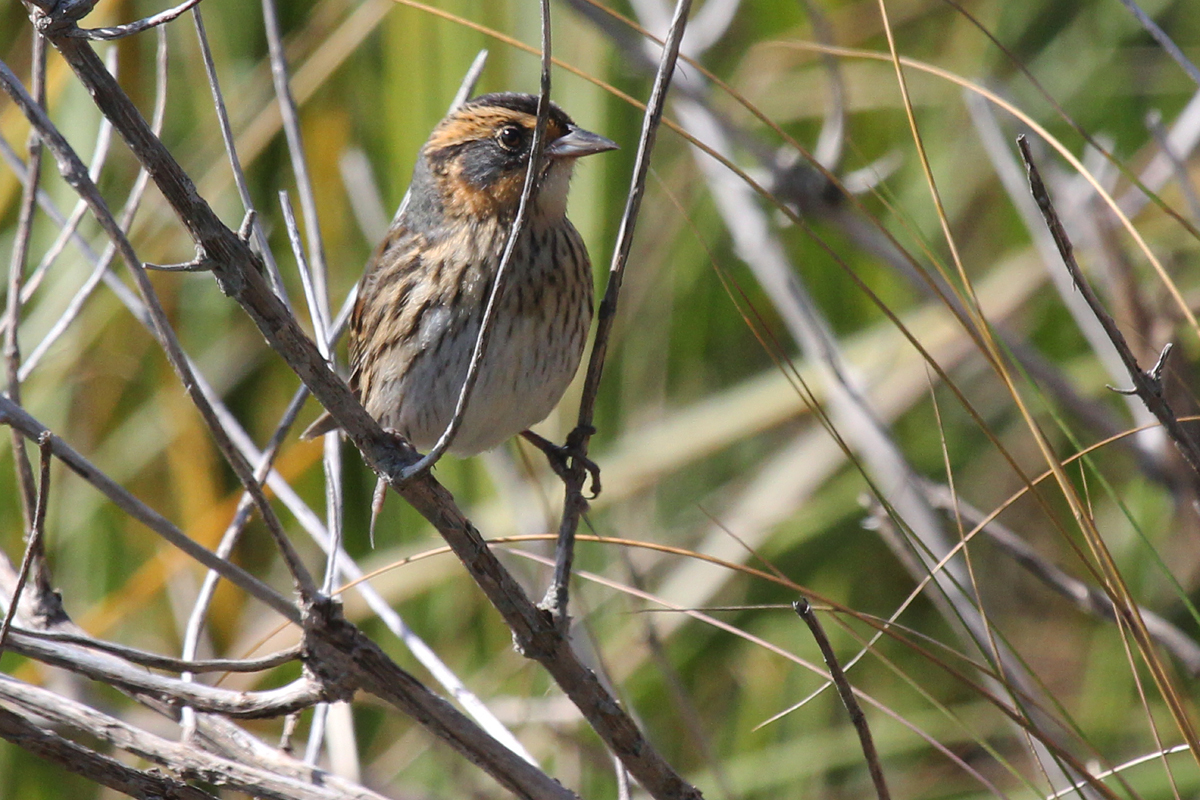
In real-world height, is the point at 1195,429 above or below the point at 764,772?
below

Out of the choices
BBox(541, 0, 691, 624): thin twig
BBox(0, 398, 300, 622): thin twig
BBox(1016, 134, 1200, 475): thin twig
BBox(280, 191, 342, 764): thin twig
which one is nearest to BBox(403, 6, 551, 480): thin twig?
BBox(541, 0, 691, 624): thin twig

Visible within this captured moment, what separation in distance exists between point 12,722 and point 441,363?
3.83ft

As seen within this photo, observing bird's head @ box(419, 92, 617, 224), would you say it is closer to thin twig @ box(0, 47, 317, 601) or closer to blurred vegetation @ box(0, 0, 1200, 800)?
blurred vegetation @ box(0, 0, 1200, 800)

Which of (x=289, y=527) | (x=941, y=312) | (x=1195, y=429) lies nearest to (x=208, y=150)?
(x=289, y=527)

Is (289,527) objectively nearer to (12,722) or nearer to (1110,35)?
(12,722)

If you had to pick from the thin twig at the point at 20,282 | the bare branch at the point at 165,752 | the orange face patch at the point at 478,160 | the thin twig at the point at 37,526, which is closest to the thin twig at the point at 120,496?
the thin twig at the point at 37,526

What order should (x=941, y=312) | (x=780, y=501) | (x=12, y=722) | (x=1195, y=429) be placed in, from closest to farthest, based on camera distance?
(x=12, y=722) < (x=1195, y=429) < (x=941, y=312) < (x=780, y=501)

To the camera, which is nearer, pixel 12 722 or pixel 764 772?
pixel 12 722

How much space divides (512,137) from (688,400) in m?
1.55

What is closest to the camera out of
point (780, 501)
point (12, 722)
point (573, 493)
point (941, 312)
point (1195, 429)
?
point (12, 722)

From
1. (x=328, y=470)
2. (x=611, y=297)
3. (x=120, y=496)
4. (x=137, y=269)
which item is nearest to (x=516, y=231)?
(x=611, y=297)

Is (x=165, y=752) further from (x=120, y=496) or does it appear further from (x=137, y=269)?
(x=137, y=269)

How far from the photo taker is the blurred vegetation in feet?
12.2

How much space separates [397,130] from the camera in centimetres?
384
